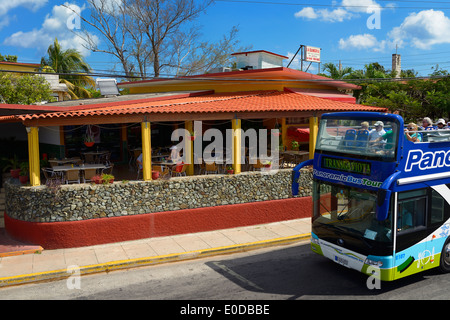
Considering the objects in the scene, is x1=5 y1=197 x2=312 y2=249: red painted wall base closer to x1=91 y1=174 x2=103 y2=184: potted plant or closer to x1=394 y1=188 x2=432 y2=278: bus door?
x1=91 y1=174 x2=103 y2=184: potted plant

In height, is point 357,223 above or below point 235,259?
above

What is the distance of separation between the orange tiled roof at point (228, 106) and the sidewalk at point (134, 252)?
12.7ft

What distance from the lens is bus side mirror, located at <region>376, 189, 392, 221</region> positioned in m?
7.14

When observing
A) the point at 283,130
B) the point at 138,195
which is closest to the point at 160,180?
the point at 138,195

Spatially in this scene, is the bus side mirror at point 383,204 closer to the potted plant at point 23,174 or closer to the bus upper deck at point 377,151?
the bus upper deck at point 377,151

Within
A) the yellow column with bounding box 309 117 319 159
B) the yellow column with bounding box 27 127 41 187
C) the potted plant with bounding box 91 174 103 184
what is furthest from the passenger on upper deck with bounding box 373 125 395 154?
the yellow column with bounding box 27 127 41 187

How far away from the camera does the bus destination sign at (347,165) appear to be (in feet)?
27.1

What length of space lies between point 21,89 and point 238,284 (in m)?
19.2

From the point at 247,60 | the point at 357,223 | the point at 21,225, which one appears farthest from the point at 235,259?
the point at 247,60

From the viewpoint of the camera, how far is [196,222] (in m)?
13.2
